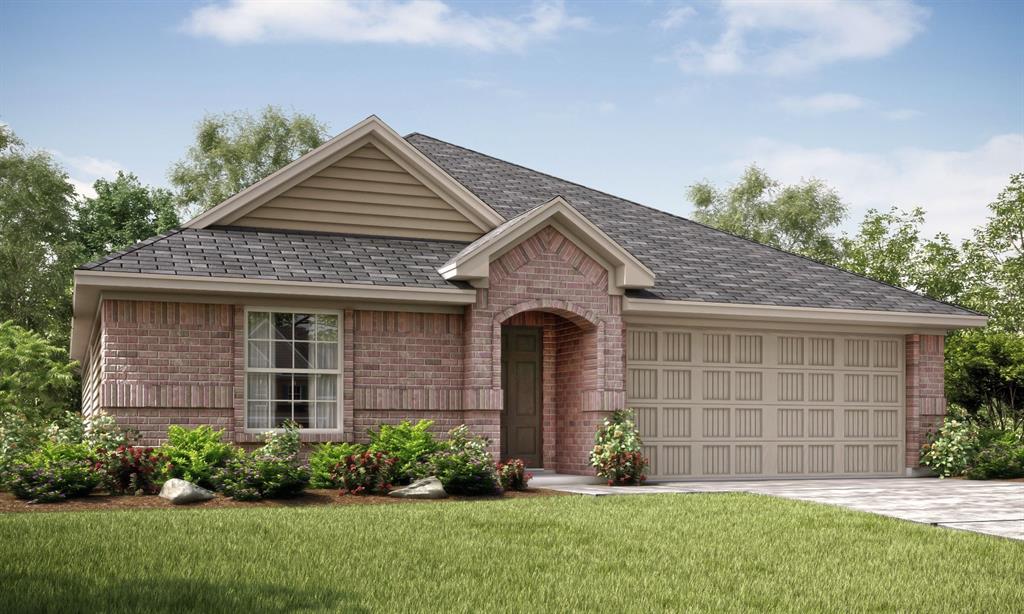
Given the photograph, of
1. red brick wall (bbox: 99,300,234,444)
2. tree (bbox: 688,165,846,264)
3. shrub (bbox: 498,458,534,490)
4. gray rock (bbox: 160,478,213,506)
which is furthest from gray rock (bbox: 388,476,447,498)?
tree (bbox: 688,165,846,264)

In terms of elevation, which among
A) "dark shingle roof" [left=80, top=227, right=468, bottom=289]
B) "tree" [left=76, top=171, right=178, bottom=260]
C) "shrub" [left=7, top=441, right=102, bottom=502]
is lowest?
"shrub" [left=7, top=441, right=102, bottom=502]

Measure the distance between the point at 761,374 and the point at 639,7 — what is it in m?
8.29

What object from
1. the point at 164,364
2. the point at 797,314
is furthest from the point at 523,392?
the point at 164,364

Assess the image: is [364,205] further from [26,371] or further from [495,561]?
[26,371]

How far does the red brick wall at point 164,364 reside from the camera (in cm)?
1440

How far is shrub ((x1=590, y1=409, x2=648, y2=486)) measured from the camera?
16203mm

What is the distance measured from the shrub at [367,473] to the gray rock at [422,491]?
0.21 m

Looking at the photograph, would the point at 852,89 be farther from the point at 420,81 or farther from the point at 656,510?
the point at 656,510

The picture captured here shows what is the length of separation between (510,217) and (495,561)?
33.2 ft

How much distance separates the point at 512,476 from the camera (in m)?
14.7

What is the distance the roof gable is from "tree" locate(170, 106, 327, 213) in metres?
23.1

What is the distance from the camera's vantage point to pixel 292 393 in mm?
15477

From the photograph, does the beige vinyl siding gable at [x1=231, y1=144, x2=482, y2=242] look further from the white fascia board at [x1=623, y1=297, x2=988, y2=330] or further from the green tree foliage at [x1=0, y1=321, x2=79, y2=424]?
the green tree foliage at [x1=0, y1=321, x2=79, y2=424]

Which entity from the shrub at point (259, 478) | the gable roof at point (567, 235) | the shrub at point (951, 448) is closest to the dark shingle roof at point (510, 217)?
the gable roof at point (567, 235)
